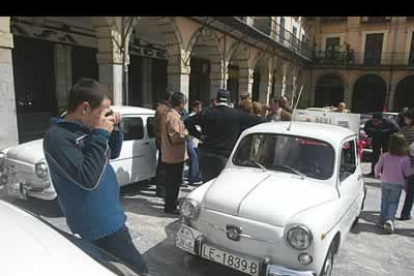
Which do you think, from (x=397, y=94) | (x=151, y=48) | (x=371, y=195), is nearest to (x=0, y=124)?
(x=371, y=195)

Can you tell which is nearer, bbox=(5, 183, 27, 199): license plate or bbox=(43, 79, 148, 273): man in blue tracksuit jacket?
bbox=(43, 79, 148, 273): man in blue tracksuit jacket

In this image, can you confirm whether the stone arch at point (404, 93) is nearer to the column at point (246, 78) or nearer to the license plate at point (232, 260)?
the column at point (246, 78)

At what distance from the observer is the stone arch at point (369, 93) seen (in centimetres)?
3102

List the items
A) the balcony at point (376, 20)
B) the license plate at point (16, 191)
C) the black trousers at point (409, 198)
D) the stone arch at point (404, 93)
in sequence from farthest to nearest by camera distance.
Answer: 1. the balcony at point (376, 20)
2. the stone arch at point (404, 93)
3. the black trousers at point (409, 198)
4. the license plate at point (16, 191)

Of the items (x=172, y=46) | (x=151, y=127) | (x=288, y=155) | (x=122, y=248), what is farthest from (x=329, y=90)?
(x=122, y=248)

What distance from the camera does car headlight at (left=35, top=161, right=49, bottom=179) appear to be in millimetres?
4184

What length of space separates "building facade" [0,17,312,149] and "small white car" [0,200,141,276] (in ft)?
19.2

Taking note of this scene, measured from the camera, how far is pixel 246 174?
11.5 feet

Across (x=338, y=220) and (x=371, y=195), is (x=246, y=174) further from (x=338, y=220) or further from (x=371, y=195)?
(x=371, y=195)

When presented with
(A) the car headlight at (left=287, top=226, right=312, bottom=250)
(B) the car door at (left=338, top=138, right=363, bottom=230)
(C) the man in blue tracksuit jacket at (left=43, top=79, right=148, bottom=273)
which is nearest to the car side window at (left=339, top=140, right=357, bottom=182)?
(B) the car door at (left=338, top=138, right=363, bottom=230)

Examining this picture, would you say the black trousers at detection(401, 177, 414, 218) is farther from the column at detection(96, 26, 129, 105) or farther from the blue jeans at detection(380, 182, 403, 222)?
the column at detection(96, 26, 129, 105)

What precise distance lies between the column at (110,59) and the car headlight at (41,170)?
477cm

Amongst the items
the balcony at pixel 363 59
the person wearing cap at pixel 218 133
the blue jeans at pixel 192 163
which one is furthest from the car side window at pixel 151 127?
the balcony at pixel 363 59
